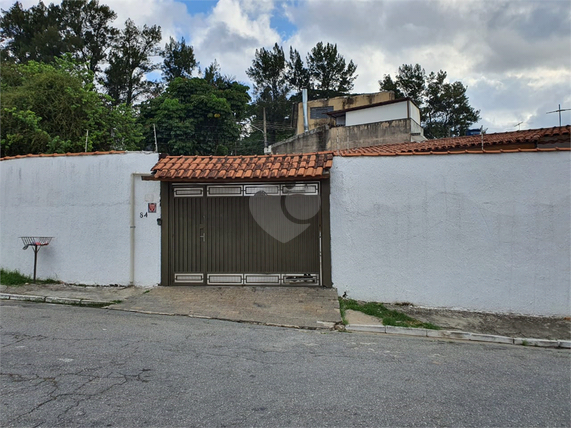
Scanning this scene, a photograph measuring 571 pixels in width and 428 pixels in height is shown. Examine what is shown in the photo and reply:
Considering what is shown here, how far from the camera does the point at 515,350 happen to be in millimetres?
5367

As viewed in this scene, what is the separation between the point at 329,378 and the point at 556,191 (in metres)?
5.83

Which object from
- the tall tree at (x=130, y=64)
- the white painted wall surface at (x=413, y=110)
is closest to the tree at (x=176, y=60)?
the tall tree at (x=130, y=64)

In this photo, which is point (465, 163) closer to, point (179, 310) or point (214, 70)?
point (179, 310)

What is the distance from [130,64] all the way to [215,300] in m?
33.0

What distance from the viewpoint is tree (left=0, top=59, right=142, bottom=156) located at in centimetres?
1308

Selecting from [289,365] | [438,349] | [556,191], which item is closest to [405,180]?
[556,191]

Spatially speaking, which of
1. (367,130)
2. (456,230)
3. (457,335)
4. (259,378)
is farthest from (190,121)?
(259,378)

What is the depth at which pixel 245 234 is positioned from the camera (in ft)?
25.8

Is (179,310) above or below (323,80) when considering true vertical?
below

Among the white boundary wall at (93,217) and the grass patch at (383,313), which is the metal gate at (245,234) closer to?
the white boundary wall at (93,217)

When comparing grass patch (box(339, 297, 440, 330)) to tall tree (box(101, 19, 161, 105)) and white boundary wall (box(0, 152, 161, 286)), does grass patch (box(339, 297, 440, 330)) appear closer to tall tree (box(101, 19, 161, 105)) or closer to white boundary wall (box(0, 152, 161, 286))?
white boundary wall (box(0, 152, 161, 286))

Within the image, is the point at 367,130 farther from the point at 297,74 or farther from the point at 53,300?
the point at 297,74

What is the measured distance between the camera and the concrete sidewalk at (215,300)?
619cm

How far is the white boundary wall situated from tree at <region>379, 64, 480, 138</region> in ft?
118
